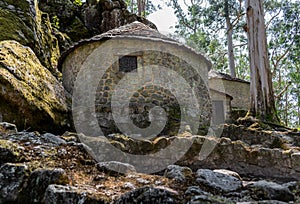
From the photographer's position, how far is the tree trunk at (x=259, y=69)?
11898 mm

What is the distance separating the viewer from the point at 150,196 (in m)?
2.02

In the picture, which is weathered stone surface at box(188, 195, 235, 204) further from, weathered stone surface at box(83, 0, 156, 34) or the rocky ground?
weathered stone surface at box(83, 0, 156, 34)

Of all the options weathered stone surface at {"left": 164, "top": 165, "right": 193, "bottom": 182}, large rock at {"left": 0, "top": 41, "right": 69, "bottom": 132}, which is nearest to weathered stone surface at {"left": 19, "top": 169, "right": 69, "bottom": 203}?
weathered stone surface at {"left": 164, "top": 165, "right": 193, "bottom": 182}

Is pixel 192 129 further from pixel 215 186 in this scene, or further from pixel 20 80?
pixel 215 186

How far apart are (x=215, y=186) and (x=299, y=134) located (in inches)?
288

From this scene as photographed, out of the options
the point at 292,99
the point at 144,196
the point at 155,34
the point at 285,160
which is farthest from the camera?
the point at 292,99

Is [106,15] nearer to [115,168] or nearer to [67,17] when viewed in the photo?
[67,17]

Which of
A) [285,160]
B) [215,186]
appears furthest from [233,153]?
[215,186]

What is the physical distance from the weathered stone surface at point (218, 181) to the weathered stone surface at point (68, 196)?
0.81m

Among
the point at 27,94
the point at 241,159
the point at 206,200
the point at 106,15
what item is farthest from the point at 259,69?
the point at 206,200

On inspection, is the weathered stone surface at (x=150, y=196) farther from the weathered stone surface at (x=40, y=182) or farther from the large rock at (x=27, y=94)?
the large rock at (x=27, y=94)

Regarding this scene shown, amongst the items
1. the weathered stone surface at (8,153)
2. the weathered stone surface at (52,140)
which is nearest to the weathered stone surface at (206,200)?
the weathered stone surface at (8,153)

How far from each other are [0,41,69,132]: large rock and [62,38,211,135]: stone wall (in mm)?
2083

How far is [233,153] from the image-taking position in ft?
15.8
